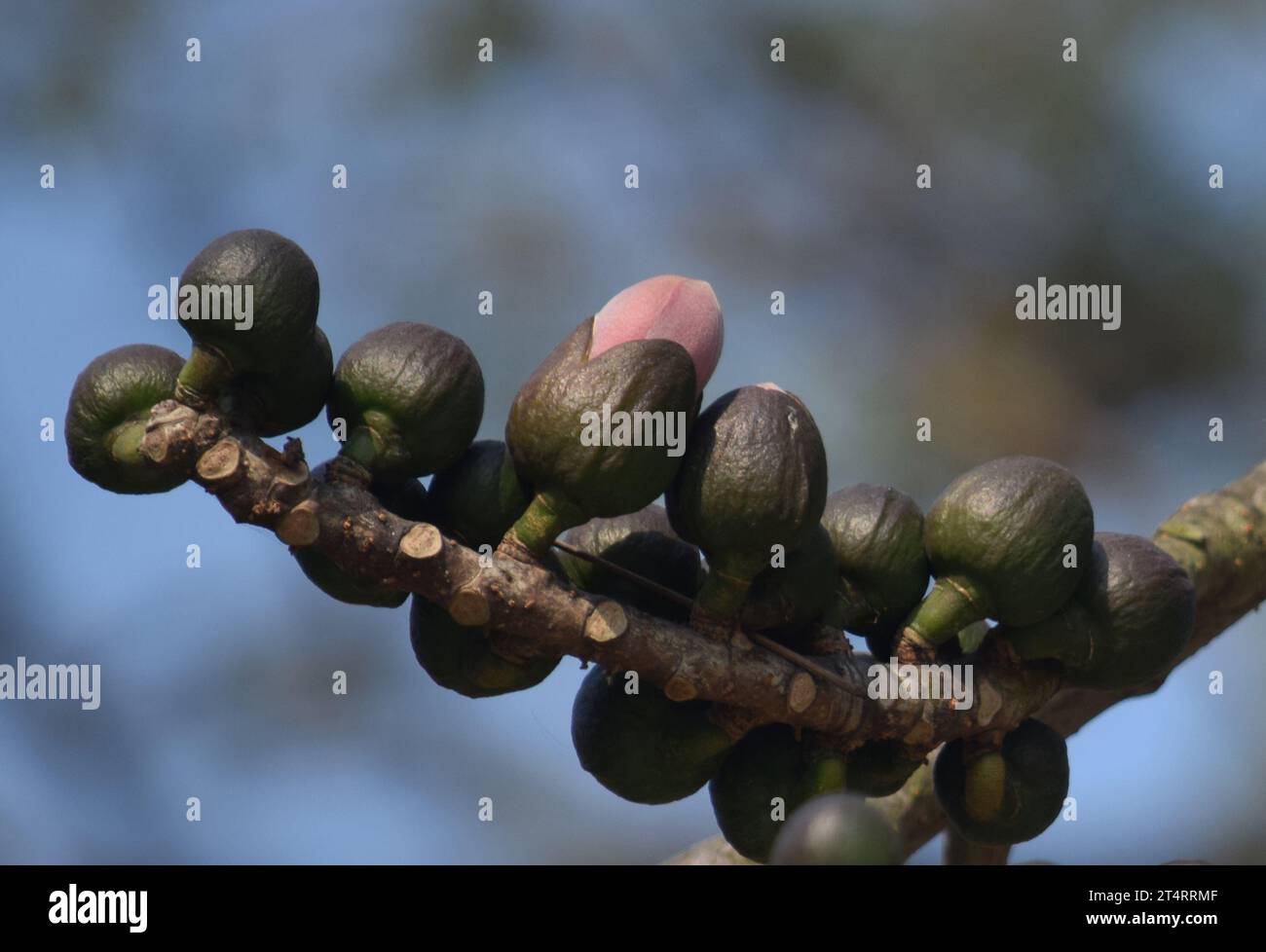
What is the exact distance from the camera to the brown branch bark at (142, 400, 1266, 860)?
1.85 metres

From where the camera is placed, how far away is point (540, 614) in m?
1.98

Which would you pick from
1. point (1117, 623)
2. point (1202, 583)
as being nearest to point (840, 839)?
point (1117, 623)

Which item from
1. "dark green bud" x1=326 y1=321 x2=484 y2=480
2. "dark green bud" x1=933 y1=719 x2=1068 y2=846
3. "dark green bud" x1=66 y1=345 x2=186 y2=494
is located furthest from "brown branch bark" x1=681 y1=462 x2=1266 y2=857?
"dark green bud" x1=66 y1=345 x2=186 y2=494

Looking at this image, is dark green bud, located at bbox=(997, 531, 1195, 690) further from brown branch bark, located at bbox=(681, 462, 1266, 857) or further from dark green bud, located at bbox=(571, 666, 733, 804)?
brown branch bark, located at bbox=(681, 462, 1266, 857)

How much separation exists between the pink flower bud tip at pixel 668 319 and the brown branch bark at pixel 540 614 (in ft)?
1.11

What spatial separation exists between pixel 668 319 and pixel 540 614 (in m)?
0.45

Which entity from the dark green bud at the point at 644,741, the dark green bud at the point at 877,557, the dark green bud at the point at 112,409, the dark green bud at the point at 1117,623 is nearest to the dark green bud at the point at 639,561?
the dark green bud at the point at 644,741

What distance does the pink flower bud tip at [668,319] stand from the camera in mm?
2059

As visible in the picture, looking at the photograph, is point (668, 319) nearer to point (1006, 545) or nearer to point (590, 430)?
point (590, 430)

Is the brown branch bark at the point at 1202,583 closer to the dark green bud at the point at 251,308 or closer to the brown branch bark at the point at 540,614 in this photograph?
the brown branch bark at the point at 540,614

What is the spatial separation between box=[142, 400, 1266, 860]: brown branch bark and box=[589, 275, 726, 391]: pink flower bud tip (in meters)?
0.34
